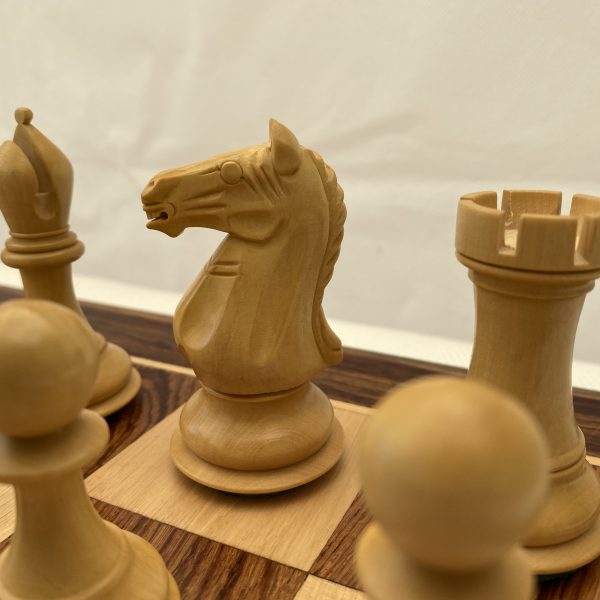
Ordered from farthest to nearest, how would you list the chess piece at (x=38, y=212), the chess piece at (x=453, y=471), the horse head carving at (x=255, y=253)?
the chess piece at (x=38, y=212) → the horse head carving at (x=255, y=253) → the chess piece at (x=453, y=471)

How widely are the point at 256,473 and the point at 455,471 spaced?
0.51 meters

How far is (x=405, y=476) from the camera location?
1.06 feet

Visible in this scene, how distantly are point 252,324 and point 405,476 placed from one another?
0.46 metres

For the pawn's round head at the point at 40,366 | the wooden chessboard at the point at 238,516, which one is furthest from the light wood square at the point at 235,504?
the pawn's round head at the point at 40,366

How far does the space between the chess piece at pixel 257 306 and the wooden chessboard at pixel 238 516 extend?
30 millimetres

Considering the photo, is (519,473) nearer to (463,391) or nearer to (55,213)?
(463,391)

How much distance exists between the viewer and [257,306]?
76 cm

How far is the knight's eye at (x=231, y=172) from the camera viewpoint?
0.72 metres

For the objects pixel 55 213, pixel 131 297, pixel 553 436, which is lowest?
pixel 131 297

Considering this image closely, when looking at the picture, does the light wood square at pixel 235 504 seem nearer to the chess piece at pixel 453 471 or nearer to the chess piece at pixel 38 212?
the chess piece at pixel 38 212

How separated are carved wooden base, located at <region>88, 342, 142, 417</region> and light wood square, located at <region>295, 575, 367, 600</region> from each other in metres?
0.43

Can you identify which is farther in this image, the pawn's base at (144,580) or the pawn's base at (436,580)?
the pawn's base at (144,580)

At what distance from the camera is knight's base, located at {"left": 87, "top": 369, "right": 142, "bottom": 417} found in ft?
3.08

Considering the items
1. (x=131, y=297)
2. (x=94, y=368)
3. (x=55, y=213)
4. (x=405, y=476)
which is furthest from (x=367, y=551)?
(x=131, y=297)
